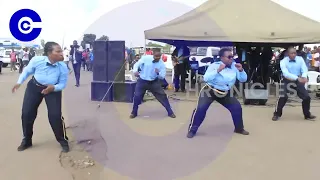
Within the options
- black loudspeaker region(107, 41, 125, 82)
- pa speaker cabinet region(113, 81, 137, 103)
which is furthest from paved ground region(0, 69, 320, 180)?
black loudspeaker region(107, 41, 125, 82)

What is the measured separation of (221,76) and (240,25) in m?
4.30

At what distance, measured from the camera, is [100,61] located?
34.5ft

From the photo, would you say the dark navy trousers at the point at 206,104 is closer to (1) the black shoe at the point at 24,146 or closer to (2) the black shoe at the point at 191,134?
(2) the black shoe at the point at 191,134

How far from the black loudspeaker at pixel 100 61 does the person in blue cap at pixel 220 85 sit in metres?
4.63

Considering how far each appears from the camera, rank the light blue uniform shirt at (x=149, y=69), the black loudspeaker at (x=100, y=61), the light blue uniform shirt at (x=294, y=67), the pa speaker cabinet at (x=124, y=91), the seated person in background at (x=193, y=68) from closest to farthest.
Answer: the light blue uniform shirt at (x=294, y=67), the light blue uniform shirt at (x=149, y=69), the pa speaker cabinet at (x=124, y=91), the black loudspeaker at (x=100, y=61), the seated person in background at (x=193, y=68)

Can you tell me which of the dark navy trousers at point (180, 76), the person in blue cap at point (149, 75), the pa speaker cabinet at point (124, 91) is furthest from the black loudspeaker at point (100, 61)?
the dark navy trousers at point (180, 76)

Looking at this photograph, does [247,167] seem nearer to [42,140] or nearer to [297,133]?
[297,133]

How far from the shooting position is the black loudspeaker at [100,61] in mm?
10477

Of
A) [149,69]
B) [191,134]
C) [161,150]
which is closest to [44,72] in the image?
[161,150]

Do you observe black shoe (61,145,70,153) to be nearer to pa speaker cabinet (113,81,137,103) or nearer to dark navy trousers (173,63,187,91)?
pa speaker cabinet (113,81,137,103)

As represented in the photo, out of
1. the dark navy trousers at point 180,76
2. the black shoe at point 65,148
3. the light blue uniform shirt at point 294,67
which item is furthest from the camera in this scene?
the dark navy trousers at point 180,76

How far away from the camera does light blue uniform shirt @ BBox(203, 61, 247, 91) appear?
6.28m

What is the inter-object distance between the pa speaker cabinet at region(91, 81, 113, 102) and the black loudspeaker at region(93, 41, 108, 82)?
167mm

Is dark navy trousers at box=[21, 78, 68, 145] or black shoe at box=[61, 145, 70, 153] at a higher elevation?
dark navy trousers at box=[21, 78, 68, 145]
